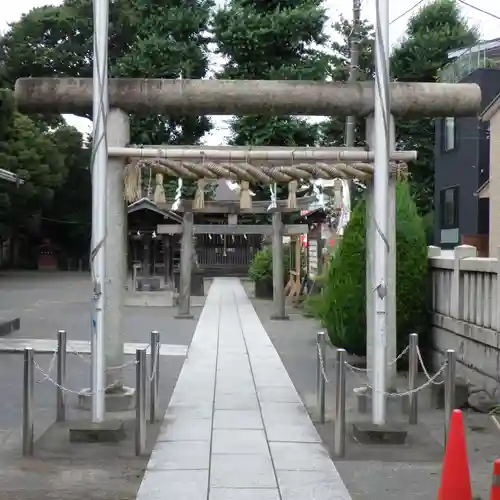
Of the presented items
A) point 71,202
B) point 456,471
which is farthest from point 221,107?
point 71,202

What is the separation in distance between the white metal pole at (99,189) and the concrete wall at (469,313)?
4303 mm

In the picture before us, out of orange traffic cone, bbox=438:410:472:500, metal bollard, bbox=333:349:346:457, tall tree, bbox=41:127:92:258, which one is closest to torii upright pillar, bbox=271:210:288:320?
metal bollard, bbox=333:349:346:457

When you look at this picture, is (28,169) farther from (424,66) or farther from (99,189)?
(99,189)

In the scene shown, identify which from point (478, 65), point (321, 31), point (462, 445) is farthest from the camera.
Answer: point (321, 31)

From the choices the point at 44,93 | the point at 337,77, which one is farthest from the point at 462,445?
the point at 337,77

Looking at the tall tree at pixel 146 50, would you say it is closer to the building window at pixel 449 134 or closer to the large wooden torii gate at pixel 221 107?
the building window at pixel 449 134

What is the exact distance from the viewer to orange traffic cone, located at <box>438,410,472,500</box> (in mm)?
4957

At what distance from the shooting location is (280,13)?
1179 inches

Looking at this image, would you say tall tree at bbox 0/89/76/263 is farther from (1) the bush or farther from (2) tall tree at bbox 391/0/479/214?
(1) the bush

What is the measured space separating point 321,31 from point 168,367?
879 inches

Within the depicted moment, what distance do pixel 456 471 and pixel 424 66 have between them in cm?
3439

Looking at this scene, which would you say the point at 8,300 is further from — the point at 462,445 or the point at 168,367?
the point at 462,445

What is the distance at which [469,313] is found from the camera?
952 cm

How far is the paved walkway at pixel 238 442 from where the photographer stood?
577cm
